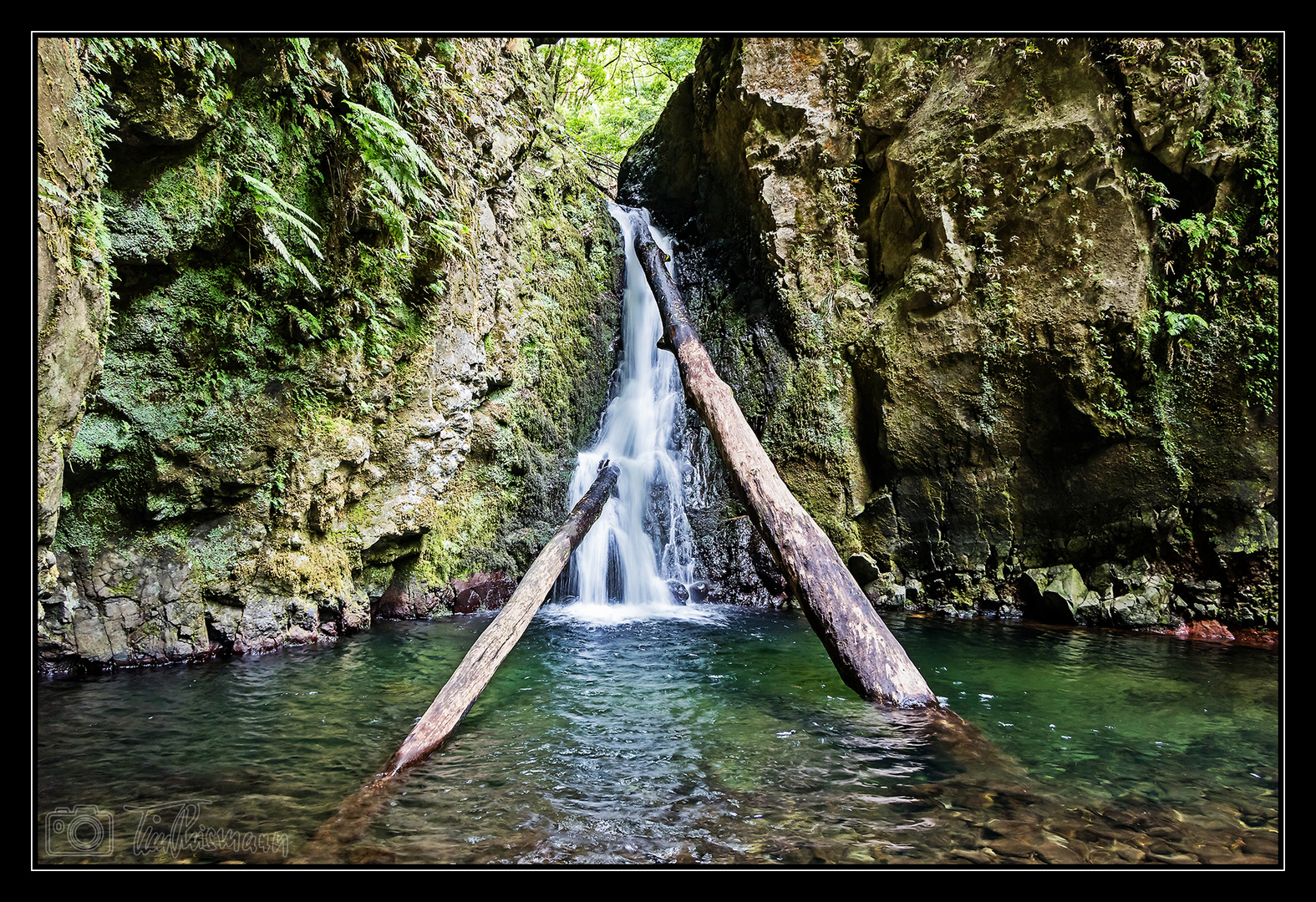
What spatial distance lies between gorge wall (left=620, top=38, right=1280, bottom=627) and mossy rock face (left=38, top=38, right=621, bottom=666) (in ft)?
14.6

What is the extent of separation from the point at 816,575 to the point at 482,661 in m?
2.64

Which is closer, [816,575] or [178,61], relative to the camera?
[178,61]

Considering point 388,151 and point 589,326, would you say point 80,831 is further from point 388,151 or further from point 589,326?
point 589,326

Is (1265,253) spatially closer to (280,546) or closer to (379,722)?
(379,722)

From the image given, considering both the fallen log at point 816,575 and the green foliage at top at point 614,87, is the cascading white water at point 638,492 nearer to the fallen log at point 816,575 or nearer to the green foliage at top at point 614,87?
the fallen log at point 816,575

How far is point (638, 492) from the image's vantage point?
916cm

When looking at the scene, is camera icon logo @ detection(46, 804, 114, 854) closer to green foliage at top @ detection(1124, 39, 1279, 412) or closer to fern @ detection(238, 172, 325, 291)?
fern @ detection(238, 172, 325, 291)

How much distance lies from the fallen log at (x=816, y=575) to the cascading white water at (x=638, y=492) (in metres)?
2.57

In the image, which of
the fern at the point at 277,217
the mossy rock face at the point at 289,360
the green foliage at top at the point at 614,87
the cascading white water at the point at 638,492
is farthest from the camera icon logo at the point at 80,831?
the green foliage at top at the point at 614,87

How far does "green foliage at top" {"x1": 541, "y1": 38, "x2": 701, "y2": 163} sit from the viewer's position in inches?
604

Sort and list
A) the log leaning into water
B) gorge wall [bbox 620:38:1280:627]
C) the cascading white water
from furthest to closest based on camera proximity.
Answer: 1. the cascading white water
2. gorge wall [bbox 620:38:1280:627]
3. the log leaning into water

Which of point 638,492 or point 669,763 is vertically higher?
point 638,492
